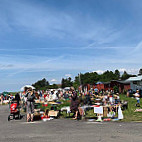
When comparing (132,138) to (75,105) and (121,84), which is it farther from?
(121,84)

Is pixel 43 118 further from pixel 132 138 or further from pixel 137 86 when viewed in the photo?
pixel 137 86

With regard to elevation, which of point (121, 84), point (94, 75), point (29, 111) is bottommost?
point (29, 111)

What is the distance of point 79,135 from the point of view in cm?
676

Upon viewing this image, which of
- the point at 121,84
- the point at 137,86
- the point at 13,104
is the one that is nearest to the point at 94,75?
the point at 121,84

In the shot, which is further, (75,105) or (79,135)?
(75,105)

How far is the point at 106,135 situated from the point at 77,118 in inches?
158

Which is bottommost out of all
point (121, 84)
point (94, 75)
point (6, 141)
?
point (6, 141)

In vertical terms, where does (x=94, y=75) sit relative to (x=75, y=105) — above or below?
above

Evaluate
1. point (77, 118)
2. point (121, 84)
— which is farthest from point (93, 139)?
point (121, 84)

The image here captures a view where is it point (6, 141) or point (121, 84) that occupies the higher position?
point (121, 84)

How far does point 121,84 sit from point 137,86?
7849 mm

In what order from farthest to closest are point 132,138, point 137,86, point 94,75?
1. point 94,75
2. point 137,86
3. point 132,138

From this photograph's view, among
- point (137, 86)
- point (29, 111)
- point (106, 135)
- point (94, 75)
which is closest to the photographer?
point (106, 135)

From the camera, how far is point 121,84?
39094mm
